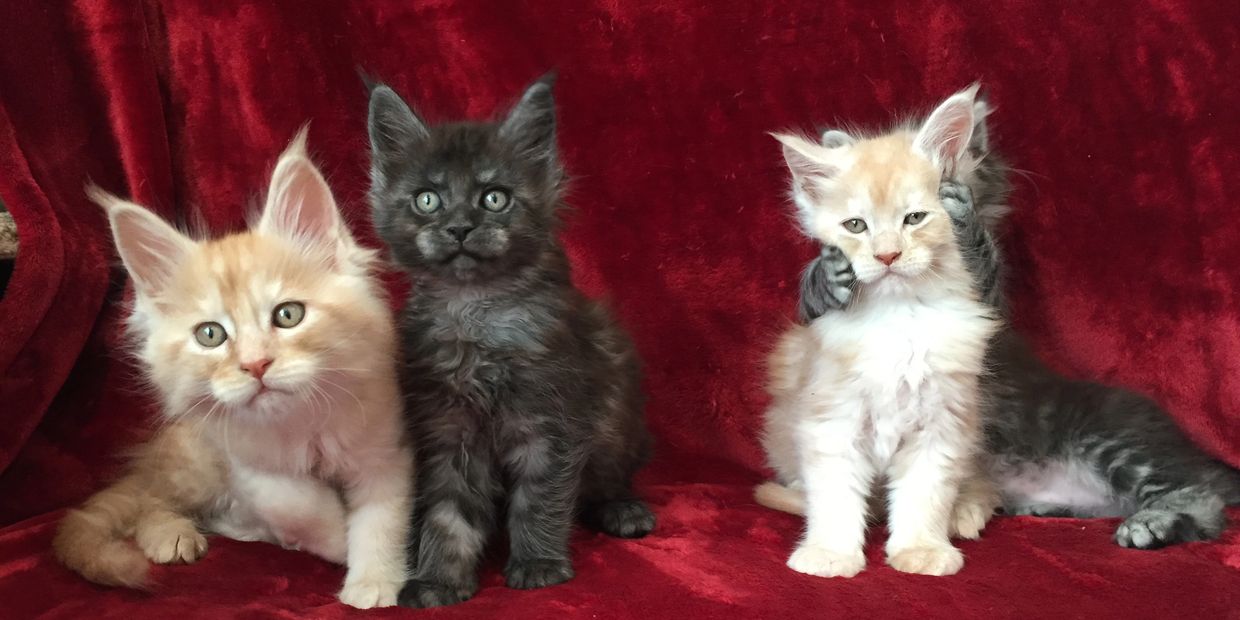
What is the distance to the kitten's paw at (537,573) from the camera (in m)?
1.31

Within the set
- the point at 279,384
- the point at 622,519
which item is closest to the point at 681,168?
the point at 622,519

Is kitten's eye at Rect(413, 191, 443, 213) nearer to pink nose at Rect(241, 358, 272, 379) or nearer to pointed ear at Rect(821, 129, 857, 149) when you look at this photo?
pink nose at Rect(241, 358, 272, 379)

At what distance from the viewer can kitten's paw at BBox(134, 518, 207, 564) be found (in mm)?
1398

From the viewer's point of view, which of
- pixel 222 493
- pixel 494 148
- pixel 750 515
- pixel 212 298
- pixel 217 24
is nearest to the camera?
pixel 212 298

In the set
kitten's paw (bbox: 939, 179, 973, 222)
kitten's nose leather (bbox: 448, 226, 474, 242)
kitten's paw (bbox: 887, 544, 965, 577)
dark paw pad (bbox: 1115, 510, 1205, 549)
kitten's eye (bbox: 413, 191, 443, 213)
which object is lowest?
kitten's paw (bbox: 887, 544, 965, 577)

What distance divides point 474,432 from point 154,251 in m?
0.54

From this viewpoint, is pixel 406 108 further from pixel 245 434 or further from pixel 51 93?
pixel 51 93

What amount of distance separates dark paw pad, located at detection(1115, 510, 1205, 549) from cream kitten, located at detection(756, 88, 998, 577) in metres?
0.23

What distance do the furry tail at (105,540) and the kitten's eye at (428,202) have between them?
0.67 metres

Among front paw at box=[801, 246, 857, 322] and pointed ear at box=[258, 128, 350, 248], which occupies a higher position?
pointed ear at box=[258, 128, 350, 248]

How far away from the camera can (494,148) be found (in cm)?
134

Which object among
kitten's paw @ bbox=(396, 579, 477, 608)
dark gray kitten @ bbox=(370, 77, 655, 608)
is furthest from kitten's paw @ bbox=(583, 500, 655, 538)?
kitten's paw @ bbox=(396, 579, 477, 608)

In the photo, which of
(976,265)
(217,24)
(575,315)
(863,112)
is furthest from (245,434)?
(863,112)

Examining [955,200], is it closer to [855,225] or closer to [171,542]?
[855,225]
